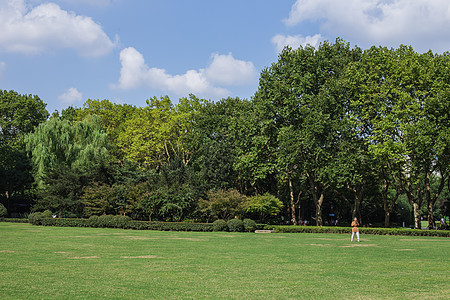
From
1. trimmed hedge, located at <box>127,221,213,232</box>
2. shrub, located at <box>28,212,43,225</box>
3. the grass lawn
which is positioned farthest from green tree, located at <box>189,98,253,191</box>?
the grass lawn

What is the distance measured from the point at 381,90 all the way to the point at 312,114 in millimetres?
6490

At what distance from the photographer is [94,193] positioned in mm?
46312

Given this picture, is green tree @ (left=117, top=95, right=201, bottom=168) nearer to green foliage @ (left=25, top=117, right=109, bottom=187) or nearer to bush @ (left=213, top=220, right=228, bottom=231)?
green foliage @ (left=25, top=117, right=109, bottom=187)

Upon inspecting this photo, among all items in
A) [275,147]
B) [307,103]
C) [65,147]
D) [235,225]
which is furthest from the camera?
[65,147]

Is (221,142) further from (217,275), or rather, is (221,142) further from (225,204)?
(217,275)

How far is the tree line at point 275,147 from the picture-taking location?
37.6 meters

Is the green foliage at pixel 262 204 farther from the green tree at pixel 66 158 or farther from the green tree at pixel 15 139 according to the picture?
the green tree at pixel 15 139

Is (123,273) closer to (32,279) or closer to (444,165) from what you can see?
(32,279)

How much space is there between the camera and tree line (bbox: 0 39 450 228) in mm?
37562

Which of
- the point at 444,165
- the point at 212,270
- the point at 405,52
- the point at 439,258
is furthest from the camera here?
the point at 405,52

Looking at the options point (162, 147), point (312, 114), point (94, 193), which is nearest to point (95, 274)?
point (312, 114)

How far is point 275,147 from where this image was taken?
46.0 meters

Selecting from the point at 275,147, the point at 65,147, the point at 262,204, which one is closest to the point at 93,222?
the point at 65,147


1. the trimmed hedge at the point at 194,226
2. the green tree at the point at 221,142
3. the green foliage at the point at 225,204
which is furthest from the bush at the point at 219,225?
the green tree at the point at 221,142
